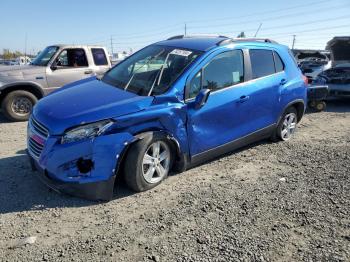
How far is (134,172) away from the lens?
4.25 meters

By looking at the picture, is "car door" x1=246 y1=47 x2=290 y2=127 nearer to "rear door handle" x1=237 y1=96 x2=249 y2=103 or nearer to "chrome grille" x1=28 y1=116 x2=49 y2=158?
"rear door handle" x1=237 y1=96 x2=249 y2=103

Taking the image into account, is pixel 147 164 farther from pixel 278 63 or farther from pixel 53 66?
pixel 53 66

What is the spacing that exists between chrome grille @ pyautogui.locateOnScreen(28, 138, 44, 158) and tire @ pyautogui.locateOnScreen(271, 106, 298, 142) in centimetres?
407

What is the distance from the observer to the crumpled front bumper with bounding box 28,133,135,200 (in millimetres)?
3902

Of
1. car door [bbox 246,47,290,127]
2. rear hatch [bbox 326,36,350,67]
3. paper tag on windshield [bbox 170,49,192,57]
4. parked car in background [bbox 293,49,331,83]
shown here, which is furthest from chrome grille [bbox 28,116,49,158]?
rear hatch [bbox 326,36,350,67]

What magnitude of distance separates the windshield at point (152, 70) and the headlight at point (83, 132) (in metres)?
0.82

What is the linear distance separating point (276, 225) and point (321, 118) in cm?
600

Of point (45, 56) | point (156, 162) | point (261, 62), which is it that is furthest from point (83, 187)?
point (45, 56)

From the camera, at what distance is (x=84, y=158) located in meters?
3.93

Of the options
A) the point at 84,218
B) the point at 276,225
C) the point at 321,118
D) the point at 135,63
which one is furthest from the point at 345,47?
the point at 84,218

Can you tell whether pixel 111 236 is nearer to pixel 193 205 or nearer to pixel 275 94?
pixel 193 205

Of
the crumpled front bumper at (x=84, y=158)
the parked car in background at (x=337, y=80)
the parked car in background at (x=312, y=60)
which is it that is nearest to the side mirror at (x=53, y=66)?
the crumpled front bumper at (x=84, y=158)

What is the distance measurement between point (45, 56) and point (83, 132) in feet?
19.8

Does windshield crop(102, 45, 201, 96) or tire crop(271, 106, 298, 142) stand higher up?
windshield crop(102, 45, 201, 96)
